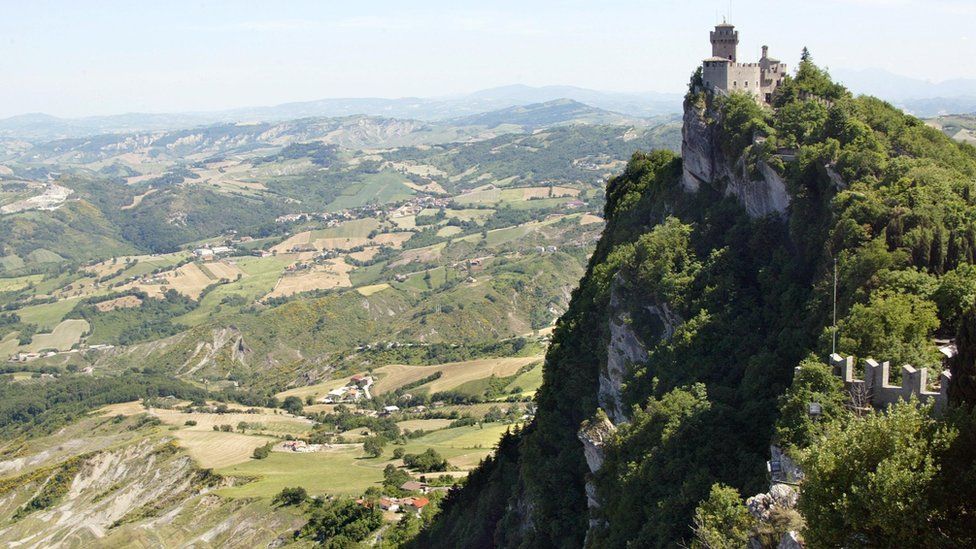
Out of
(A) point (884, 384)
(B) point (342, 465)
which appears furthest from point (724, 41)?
(B) point (342, 465)

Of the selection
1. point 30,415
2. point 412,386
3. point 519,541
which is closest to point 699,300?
point 519,541

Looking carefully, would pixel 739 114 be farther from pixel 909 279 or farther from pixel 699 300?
pixel 909 279

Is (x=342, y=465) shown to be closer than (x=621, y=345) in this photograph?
No

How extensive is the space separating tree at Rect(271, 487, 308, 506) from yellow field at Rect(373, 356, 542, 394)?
201 ft

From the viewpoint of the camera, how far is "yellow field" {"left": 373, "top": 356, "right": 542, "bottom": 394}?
501ft

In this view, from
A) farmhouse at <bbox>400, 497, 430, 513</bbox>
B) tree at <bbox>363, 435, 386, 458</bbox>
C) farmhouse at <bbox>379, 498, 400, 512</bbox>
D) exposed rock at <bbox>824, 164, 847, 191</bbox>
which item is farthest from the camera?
tree at <bbox>363, 435, 386, 458</bbox>

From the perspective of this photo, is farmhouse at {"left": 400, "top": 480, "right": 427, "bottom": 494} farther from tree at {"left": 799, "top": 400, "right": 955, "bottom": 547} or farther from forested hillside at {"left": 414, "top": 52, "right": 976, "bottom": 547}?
tree at {"left": 799, "top": 400, "right": 955, "bottom": 547}

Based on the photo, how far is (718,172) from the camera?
187 feet

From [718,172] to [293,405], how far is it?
4492 inches

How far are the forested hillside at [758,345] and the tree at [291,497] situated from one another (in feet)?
86.2

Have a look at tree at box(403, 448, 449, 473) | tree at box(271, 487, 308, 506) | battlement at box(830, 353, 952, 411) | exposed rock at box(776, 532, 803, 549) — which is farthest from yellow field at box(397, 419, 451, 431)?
exposed rock at box(776, 532, 803, 549)

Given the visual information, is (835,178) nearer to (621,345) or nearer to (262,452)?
(621,345)

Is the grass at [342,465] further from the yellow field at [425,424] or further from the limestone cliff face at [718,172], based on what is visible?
the limestone cliff face at [718,172]

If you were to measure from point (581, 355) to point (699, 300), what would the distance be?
587 inches
